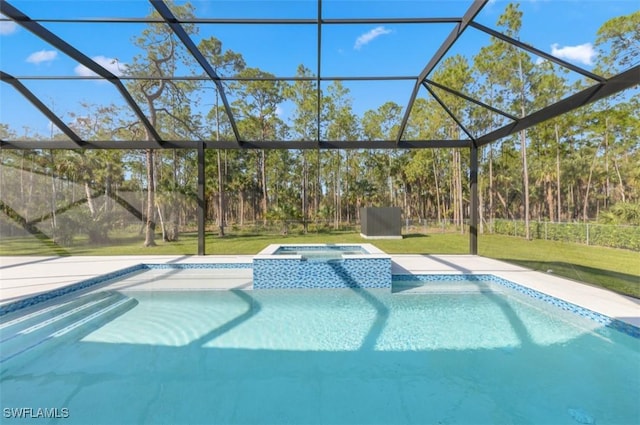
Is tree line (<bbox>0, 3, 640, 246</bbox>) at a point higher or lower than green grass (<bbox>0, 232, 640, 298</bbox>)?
higher

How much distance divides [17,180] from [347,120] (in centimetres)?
1614

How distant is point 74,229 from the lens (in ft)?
38.1

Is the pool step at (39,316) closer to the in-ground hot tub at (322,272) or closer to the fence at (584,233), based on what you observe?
the in-ground hot tub at (322,272)

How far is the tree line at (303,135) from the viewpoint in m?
8.66

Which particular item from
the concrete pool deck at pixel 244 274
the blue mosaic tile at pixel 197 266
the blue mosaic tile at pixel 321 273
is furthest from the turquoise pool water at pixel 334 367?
the blue mosaic tile at pixel 197 266

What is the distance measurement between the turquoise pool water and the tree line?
4.57 meters

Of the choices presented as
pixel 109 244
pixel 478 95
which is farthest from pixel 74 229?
pixel 478 95

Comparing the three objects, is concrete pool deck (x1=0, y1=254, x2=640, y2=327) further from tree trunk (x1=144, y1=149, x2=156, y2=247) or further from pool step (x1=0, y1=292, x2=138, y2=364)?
tree trunk (x1=144, y1=149, x2=156, y2=247)

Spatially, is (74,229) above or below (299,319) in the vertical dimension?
above

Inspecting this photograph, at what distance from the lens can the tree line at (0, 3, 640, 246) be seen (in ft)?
28.4

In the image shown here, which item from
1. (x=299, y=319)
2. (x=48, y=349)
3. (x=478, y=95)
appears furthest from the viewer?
(x=478, y=95)

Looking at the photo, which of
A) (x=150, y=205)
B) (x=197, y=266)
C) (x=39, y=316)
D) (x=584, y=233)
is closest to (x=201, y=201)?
(x=197, y=266)

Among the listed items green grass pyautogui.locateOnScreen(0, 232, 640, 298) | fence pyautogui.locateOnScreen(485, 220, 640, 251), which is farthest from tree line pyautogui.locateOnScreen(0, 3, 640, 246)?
fence pyautogui.locateOnScreen(485, 220, 640, 251)

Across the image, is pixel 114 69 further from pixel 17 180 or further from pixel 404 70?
pixel 17 180
